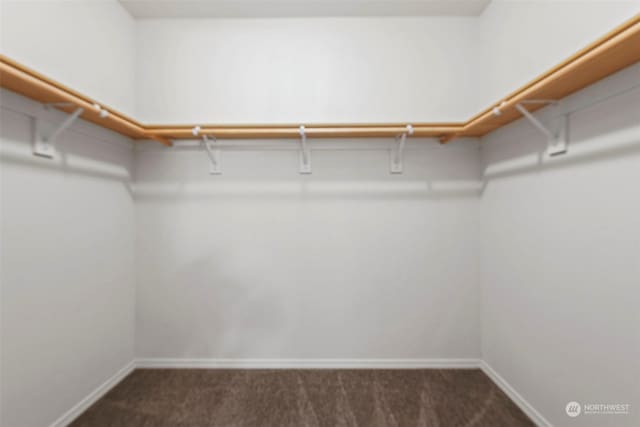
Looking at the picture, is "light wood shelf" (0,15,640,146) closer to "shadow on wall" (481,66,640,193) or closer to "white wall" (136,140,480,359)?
"shadow on wall" (481,66,640,193)

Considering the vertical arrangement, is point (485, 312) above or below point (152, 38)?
below

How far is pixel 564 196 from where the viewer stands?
1549 mm

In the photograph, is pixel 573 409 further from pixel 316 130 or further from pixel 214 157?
pixel 214 157

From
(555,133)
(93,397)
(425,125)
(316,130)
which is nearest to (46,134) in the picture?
(316,130)

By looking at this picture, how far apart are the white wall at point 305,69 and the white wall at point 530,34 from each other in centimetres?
14

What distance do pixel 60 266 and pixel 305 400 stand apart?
5.46 ft

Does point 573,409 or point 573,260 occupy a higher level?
point 573,260

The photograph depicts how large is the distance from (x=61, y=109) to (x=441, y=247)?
2632mm

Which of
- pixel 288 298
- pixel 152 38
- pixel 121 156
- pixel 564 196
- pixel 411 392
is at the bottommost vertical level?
pixel 411 392

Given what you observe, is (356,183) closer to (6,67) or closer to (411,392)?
(411,392)

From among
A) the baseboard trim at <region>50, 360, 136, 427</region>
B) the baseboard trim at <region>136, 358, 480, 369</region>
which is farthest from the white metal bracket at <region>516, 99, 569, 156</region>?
the baseboard trim at <region>50, 360, 136, 427</region>

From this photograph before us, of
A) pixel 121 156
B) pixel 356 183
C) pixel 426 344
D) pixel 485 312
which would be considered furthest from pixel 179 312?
pixel 485 312

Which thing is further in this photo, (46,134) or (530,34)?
(530,34)

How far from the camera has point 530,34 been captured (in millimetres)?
1799
